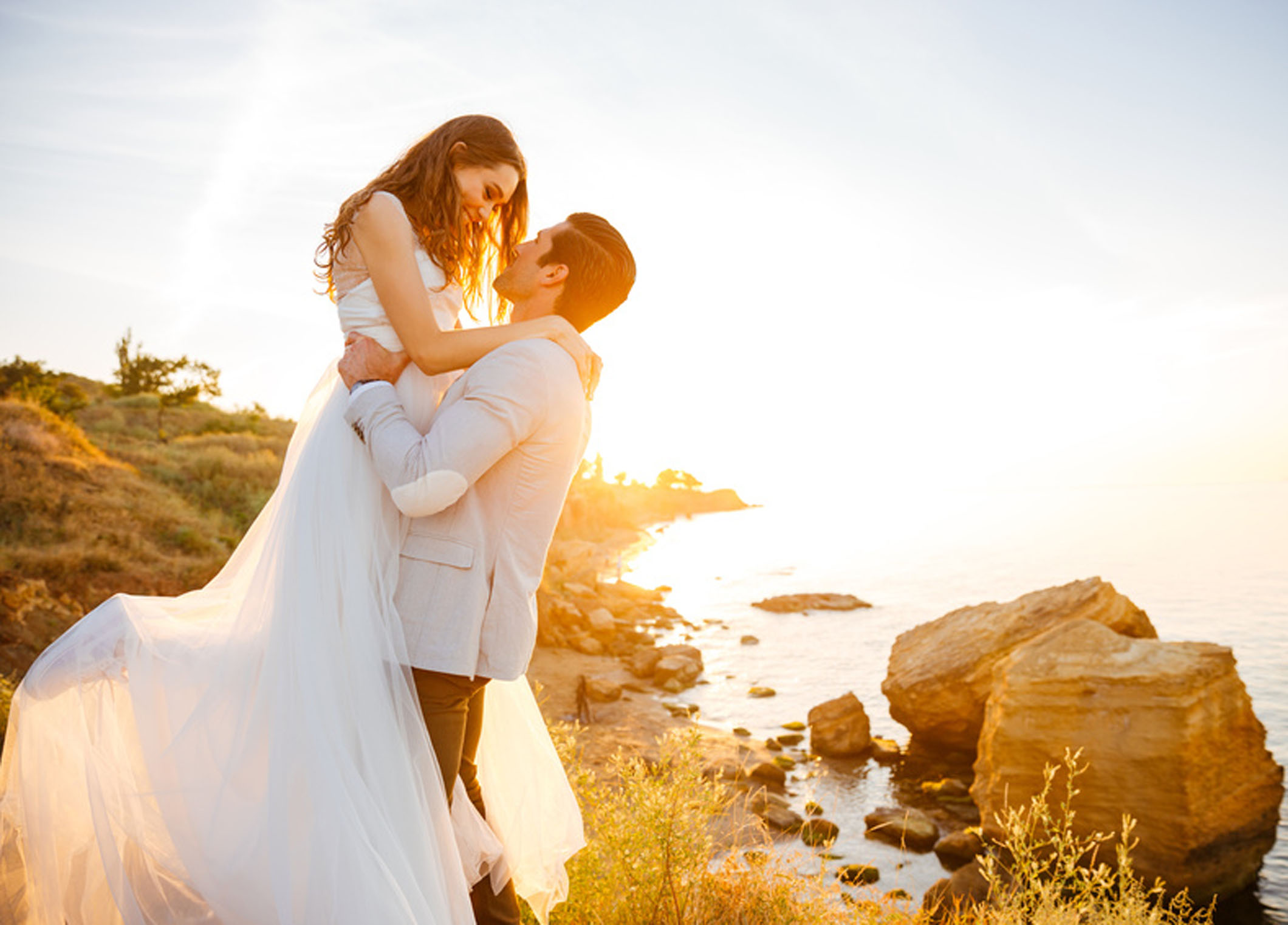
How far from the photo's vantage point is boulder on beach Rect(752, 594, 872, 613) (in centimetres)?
3494

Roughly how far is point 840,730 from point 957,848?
4514mm

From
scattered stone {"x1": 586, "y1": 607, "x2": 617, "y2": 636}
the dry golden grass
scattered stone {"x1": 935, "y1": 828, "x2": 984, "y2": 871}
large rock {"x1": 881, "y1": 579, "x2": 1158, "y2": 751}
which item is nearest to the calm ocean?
scattered stone {"x1": 935, "y1": 828, "x2": 984, "y2": 871}

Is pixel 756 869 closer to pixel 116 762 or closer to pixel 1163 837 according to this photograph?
pixel 116 762

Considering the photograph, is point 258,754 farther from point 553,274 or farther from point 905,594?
point 905,594

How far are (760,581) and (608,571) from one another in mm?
9183

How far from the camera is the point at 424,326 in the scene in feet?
7.83

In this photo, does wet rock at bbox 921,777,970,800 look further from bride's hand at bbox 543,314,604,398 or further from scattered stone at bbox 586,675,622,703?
bride's hand at bbox 543,314,604,398

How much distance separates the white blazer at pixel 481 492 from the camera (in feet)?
6.99

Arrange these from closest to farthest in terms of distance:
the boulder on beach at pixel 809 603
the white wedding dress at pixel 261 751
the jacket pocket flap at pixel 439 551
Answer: the white wedding dress at pixel 261 751
the jacket pocket flap at pixel 439 551
the boulder on beach at pixel 809 603

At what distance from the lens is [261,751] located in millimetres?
2203

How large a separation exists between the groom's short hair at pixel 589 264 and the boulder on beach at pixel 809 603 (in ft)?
109

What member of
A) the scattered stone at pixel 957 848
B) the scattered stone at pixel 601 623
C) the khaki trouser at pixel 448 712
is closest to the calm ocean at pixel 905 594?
the scattered stone at pixel 957 848

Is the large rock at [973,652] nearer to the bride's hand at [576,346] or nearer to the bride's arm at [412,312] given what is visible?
the bride's hand at [576,346]

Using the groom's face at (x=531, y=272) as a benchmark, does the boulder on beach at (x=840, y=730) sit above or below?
below
